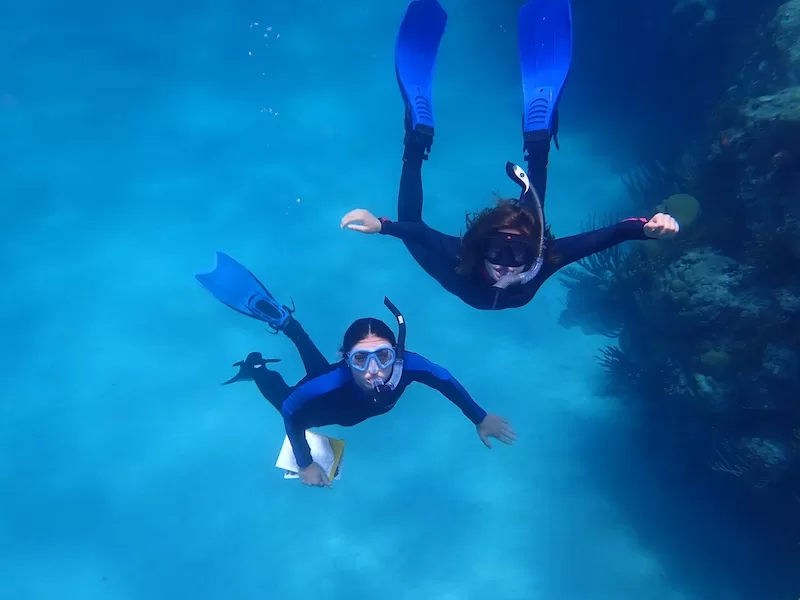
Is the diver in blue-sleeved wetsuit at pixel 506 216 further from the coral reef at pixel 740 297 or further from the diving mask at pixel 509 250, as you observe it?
the coral reef at pixel 740 297

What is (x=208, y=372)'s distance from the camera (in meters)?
8.26

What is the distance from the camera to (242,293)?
271 inches

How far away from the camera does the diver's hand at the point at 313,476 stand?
14.6 ft

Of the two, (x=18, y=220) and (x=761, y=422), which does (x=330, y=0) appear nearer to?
(x=18, y=220)

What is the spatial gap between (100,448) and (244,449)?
93.5 inches

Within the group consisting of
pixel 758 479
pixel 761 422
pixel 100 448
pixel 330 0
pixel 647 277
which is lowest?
pixel 100 448

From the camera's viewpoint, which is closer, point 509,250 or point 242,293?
point 509,250

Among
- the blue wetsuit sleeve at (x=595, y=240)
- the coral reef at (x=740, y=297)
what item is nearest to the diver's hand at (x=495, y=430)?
the blue wetsuit sleeve at (x=595, y=240)

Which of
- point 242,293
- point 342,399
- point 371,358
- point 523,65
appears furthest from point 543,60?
point 242,293

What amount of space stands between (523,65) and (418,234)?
3.10 metres

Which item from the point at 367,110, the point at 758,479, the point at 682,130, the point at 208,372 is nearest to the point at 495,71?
the point at 367,110

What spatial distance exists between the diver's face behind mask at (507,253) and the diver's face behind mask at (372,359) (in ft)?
3.54

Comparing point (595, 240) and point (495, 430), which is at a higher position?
point (595, 240)

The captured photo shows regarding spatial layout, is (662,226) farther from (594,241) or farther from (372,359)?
(372,359)
